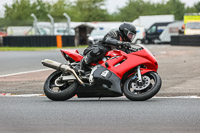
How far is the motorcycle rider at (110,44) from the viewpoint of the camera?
8492mm

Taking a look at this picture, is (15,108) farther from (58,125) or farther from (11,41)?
(11,41)

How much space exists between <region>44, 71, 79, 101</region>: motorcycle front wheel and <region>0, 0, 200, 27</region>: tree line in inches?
3568

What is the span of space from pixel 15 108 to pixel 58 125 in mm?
1759

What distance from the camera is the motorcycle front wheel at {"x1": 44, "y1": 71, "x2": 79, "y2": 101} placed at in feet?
27.8

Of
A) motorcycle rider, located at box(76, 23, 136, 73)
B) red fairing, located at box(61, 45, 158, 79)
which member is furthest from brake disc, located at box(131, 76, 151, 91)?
motorcycle rider, located at box(76, 23, 136, 73)

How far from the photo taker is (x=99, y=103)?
27.6 ft

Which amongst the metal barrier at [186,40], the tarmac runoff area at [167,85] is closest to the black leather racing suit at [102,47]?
the tarmac runoff area at [167,85]

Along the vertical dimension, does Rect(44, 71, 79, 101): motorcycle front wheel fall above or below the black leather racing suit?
below

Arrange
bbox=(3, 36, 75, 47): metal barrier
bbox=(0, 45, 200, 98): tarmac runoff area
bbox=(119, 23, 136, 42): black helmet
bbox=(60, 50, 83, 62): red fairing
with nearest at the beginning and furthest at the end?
bbox=(119, 23, 136, 42): black helmet < bbox=(60, 50, 83, 62): red fairing < bbox=(0, 45, 200, 98): tarmac runoff area < bbox=(3, 36, 75, 47): metal barrier

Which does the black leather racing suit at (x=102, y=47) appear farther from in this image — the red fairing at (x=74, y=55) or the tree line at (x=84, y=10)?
the tree line at (x=84, y=10)

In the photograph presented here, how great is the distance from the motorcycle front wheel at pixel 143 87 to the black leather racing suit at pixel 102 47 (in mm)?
650

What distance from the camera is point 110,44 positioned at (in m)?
8.58

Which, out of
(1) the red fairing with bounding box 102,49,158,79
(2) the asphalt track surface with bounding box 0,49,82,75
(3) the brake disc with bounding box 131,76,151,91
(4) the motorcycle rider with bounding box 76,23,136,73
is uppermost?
Result: (4) the motorcycle rider with bounding box 76,23,136,73

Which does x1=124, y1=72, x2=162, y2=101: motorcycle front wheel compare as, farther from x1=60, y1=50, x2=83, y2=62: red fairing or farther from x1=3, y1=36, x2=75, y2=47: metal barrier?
x1=3, y1=36, x2=75, y2=47: metal barrier
